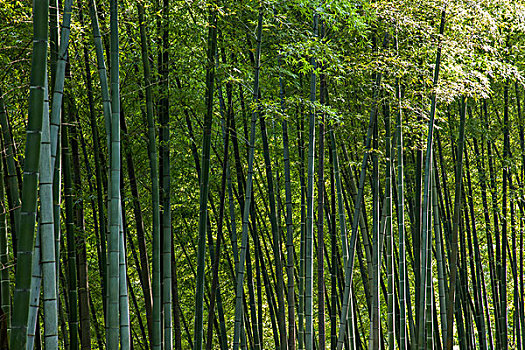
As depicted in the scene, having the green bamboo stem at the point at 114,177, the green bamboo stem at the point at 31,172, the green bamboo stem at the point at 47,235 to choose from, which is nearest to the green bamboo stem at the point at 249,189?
the green bamboo stem at the point at 114,177

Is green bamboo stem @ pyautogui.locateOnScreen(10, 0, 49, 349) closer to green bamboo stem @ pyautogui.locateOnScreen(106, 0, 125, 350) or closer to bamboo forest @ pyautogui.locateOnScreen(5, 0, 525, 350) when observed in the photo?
bamboo forest @ pyautogui.locateOnScreen(5, 0, 525, 350)

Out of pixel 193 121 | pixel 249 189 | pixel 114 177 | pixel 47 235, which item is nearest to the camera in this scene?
pixel 47 235

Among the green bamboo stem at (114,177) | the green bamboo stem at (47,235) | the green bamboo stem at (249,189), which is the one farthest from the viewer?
the green bamboo stem at (249,189)

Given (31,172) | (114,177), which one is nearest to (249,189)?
(114,177)

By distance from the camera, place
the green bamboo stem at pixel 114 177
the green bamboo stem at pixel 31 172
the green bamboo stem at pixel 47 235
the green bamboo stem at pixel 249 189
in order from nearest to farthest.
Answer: the green bamboo stem at pixel 31 172 < the green bamboo stem at pixel 47 235 < the green bamboo stem at pixel 114 177 < the green bamboo stem at pixel 249 189

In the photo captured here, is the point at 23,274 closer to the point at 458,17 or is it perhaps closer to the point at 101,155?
the point at 101,155

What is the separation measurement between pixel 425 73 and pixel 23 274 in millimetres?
3798

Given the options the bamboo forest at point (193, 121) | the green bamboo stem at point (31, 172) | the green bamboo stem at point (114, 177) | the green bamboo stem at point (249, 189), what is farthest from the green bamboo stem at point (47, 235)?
the green bamboo stem at point (249, 189)

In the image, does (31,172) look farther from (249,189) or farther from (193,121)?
(193,121)

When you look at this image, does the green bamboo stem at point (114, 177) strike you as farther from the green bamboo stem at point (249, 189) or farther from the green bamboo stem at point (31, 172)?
the green bamboo stem at point (249, 189)

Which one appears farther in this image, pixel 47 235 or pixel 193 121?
pixel 193 121

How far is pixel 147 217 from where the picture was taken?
566 cm

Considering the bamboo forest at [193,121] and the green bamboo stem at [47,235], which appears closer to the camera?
the green bamboo stem at [47,235]

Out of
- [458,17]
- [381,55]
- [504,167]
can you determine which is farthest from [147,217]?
[504,167]
